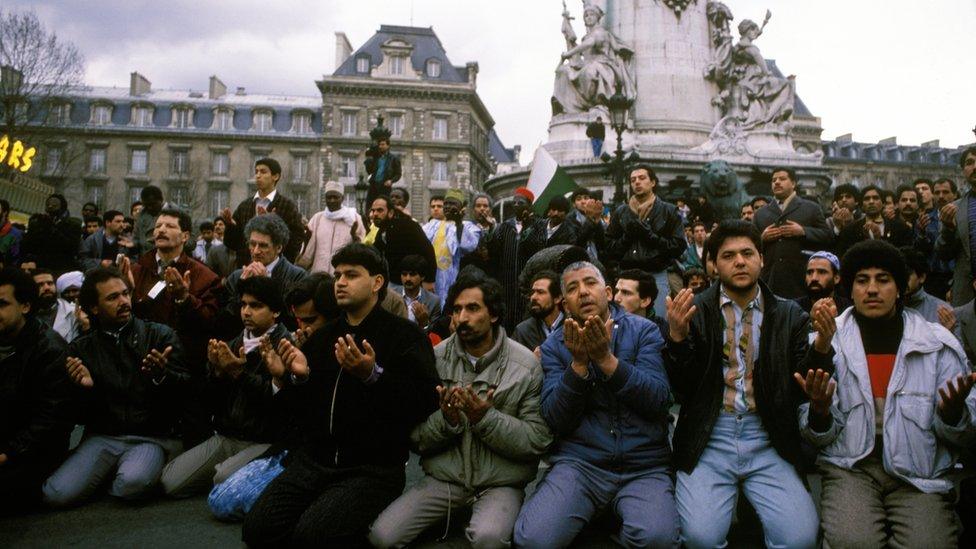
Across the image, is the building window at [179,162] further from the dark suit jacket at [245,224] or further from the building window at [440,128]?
the dark suit jacket at [245,224]

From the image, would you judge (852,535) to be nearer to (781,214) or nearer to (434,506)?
(434,506)

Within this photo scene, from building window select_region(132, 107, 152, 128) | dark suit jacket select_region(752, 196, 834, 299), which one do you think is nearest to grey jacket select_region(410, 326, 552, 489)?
dark suit jacket select_region(752, 196, 834, 299)

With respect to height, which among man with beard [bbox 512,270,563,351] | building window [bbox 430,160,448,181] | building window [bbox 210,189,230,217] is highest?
building window [bbox 430,160,448,181]

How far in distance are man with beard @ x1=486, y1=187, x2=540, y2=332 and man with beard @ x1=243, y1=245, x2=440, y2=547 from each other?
3.47 meters

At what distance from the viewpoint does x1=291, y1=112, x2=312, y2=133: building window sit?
52.4 metres

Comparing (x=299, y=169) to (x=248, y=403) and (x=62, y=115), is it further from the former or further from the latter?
(x=248, y=403)

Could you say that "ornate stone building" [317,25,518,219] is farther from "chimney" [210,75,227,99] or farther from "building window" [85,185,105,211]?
"building window" [85,185,105,211]

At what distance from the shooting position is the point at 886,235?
8.52 meters

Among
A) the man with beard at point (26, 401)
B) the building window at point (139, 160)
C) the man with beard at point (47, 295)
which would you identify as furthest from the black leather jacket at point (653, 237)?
the building window at point (139, 160)

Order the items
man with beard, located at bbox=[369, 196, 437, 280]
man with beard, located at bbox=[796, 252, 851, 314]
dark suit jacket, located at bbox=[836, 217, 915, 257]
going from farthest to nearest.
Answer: man with beard, located at bbox=[369, 196, 437, 280]
dark suit jacket, located at bbox=[836, 217, 915, 257]
man with beard, located at bbox=[796, 252, 851, 314]

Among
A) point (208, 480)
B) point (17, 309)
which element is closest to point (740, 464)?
point (208, 480)

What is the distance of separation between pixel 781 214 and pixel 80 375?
6402 mm

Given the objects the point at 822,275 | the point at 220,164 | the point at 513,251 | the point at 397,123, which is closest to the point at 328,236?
the point at 513,251

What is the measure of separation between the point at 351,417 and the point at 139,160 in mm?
54552
